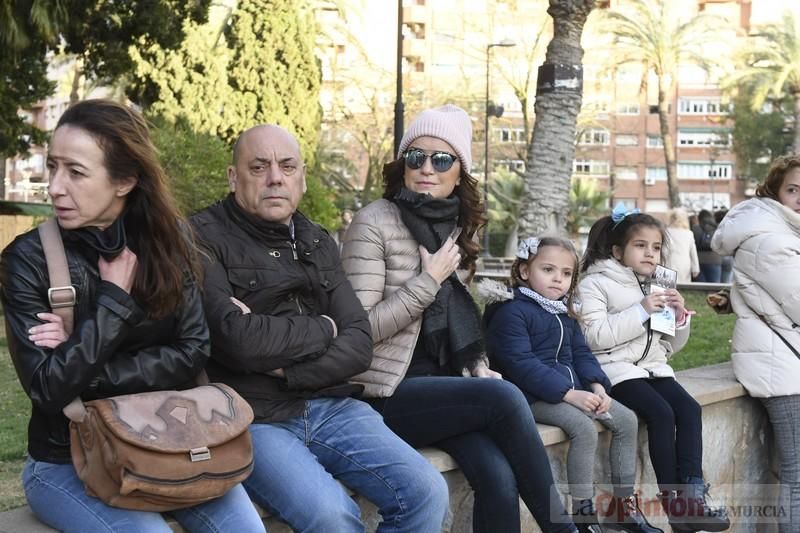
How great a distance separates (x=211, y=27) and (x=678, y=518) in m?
28.8

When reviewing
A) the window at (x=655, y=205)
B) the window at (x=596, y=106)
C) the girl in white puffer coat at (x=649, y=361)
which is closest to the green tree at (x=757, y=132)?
the window at (x=596, y=106)

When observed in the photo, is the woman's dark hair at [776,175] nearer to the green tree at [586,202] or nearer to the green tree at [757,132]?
the green tree at [586,202]

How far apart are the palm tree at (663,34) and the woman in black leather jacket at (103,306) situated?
133 feet

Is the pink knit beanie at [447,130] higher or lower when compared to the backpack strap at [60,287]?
higher

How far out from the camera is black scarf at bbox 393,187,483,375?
169 inches

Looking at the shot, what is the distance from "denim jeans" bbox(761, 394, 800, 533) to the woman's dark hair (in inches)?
43.7

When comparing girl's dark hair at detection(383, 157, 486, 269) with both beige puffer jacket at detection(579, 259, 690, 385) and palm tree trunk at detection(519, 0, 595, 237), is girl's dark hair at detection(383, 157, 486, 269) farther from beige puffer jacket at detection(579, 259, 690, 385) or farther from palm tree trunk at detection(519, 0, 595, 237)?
palm tree trunk at detection(519, 0, 595, 237)

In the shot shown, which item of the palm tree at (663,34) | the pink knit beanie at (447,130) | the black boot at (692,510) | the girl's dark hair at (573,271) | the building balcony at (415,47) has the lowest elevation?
the black boot at (692,510)

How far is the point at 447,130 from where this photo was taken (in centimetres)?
454

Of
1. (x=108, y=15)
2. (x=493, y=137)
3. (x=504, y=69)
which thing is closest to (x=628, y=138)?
(x=493, y=137)

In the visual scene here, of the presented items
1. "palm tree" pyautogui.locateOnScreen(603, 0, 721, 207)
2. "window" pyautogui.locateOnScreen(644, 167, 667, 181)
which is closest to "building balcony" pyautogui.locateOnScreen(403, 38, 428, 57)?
"window" pyautogui.locateOnScreen(644, 167, 667, 181)

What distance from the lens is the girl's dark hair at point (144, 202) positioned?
3.06m

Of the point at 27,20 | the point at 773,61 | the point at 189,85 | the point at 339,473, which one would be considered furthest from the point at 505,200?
the point at 339,473

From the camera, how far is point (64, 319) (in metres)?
2.92
